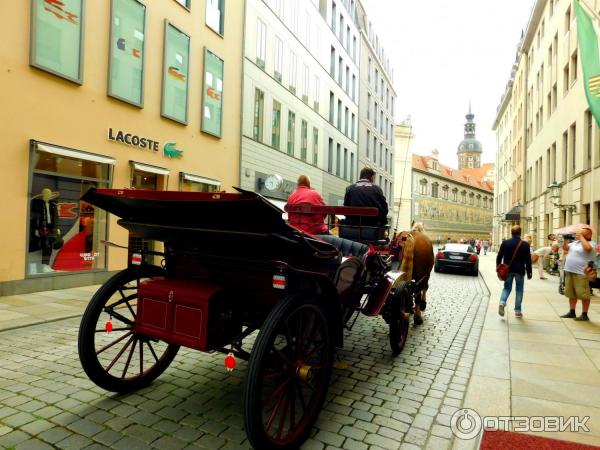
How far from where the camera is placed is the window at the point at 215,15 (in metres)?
14.6

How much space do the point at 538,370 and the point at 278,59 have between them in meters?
18.1

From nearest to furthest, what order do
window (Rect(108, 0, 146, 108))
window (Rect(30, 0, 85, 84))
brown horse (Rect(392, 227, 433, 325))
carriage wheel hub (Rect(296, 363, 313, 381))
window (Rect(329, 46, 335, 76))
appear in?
carriage wheel hub (Rect(296, 363, 313, 381)) < brown horse (Rect(392, 227, 433, 325)) < window (Rect(30, 0, 85, 84)) < window (Rect(108, 0, 146, 108)) < window (Rect(329, 46, 335, 76))

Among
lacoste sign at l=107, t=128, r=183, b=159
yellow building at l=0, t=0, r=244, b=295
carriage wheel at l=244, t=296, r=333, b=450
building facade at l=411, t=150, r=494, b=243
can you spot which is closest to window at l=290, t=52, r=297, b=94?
yellow building at l=0, t=0, r=244, b=295

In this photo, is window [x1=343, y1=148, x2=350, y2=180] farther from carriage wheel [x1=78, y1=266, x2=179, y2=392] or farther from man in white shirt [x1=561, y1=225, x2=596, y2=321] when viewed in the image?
carriage wheel [x1=78, y1=266, x2=179, y2=392]

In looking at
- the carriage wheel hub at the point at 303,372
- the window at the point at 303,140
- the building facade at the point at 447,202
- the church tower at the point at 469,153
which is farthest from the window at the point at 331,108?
the church tower at the point at 469,153

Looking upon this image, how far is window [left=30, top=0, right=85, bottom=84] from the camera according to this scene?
8820 millimetres

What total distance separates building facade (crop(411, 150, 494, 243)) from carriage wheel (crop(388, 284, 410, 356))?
62139mm

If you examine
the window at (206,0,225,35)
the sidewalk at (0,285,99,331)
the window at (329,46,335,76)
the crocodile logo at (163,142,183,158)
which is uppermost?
the window at (329,46,335,76)

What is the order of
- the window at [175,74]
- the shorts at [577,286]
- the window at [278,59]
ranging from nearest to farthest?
the shorts at [577,286], the window at [175,74], the window at [278,59]

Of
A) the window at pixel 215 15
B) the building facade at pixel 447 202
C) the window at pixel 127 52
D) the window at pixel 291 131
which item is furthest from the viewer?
the building facade at pixel 447 202

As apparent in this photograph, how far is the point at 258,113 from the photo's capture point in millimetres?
18078

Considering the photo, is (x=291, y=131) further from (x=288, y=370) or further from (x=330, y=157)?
(x=288, y=370)

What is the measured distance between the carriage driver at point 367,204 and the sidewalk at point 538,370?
6.26 feet

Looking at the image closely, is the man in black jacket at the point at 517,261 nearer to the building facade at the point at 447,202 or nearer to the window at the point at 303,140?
the window at the point at 303,140
